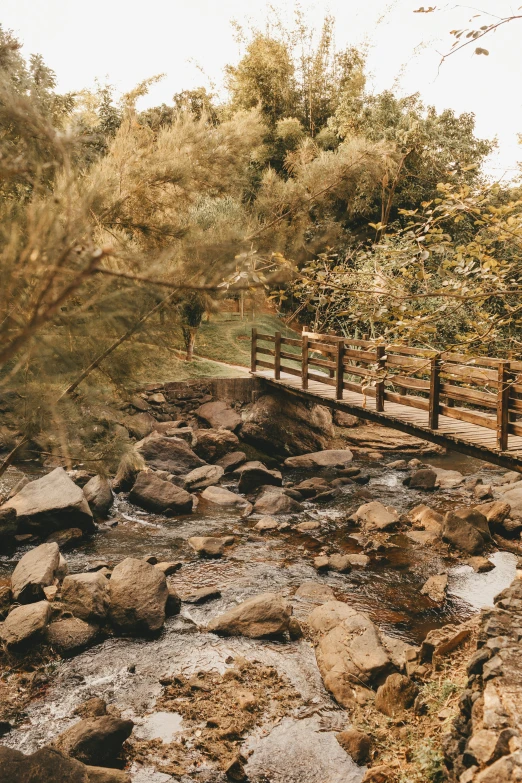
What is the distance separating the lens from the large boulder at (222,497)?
8836mm

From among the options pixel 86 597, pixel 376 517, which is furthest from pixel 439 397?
pixel 86 597

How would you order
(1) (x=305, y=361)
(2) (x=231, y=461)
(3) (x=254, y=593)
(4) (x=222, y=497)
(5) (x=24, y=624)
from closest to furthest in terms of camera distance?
(5) (x=24, y=624), (3) (x=254, y=593), (4) (x=222, y=497), (2) (x=231, y=461), (1) (x=305, y=361)

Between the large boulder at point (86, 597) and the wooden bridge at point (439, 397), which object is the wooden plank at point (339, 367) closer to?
the wooden bridge at point (439, 397)

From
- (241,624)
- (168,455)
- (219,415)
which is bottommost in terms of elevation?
(241,624)

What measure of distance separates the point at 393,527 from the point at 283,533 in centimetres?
147

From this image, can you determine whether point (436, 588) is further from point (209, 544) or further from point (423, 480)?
point (423, 480)

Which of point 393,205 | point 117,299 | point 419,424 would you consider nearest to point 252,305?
point 117,299

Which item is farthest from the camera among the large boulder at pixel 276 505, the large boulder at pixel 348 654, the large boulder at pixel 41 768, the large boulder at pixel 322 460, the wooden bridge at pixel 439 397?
the large boulder at pixel 322 460

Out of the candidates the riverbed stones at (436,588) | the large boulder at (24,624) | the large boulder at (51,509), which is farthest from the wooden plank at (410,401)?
the large boulder at (24,624)

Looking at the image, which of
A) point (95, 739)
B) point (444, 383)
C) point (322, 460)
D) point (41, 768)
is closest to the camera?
point (41, 768)

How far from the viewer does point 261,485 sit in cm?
968

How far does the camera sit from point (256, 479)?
970 centimetres

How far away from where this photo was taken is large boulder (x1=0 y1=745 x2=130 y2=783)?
301 centimetres

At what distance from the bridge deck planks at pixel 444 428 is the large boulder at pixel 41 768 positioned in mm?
5026
